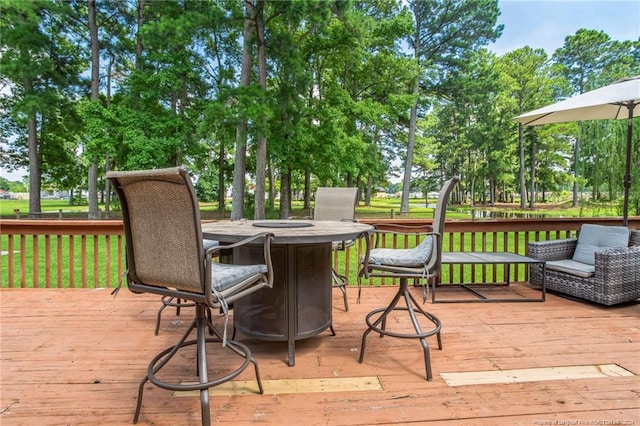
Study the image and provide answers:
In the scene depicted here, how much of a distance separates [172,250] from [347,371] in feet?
4.00

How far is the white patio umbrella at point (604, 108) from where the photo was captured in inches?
119

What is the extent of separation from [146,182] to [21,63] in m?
14.4

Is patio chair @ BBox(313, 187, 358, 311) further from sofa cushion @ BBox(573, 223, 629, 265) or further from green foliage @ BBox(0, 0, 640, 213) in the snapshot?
green foliage @ BBox(0, 0, 640, 213)

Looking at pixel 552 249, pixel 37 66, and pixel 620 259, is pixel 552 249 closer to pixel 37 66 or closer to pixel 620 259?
pixel 620 259

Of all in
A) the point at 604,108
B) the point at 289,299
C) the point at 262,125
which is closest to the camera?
the point at 289,299

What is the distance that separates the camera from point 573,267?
332 centimetres

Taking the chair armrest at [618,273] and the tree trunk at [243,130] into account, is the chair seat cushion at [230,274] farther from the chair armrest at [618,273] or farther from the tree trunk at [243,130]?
the tree trunk at [243,130]

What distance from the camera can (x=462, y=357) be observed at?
2.16 metres

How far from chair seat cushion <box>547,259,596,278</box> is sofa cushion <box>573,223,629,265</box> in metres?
0.12

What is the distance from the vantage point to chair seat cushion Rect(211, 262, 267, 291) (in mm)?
1560

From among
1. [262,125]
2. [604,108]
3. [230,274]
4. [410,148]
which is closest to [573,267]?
[604,108]

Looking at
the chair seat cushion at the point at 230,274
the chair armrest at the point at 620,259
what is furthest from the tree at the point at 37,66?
the chair armrest at the point at 620,259

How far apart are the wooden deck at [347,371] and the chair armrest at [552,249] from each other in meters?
0.65

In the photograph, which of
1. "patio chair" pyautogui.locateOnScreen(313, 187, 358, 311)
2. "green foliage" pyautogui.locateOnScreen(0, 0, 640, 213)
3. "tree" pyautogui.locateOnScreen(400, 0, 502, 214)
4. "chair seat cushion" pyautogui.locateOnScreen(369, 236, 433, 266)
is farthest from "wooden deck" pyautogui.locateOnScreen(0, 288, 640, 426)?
"tree" pyautogui.locateOnScreen(400, 0, 502, 214)
